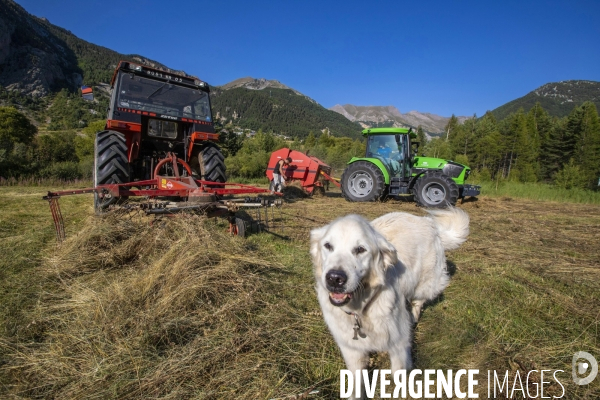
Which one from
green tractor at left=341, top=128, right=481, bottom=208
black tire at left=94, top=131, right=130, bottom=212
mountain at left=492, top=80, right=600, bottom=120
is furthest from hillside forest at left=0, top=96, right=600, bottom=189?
mountain at left=492, top=80, right=600, bottom=120

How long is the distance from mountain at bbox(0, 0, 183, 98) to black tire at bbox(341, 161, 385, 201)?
84.8m

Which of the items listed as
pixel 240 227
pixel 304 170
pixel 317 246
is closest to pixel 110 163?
pixel 240 227

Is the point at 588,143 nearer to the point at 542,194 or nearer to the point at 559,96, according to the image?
the point at 542,194

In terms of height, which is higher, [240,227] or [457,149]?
[457,149]

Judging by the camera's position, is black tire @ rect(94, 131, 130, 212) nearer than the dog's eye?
No

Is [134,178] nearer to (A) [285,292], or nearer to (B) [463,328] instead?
(A) [285,292]

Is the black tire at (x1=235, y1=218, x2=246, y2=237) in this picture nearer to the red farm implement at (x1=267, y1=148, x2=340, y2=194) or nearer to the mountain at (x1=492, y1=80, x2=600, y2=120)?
the red farm implement at (x1=267, y1=148, x2=340, y2=194)

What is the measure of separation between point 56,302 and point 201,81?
17.1ft

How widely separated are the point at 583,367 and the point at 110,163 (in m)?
6.07

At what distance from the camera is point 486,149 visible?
115ft

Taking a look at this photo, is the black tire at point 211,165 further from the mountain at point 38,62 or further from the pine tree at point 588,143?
the mountain at point 38,62

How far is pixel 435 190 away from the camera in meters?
9.20

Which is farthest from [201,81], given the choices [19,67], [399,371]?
[19,67]

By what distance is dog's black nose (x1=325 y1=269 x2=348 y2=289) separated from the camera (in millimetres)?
1664
